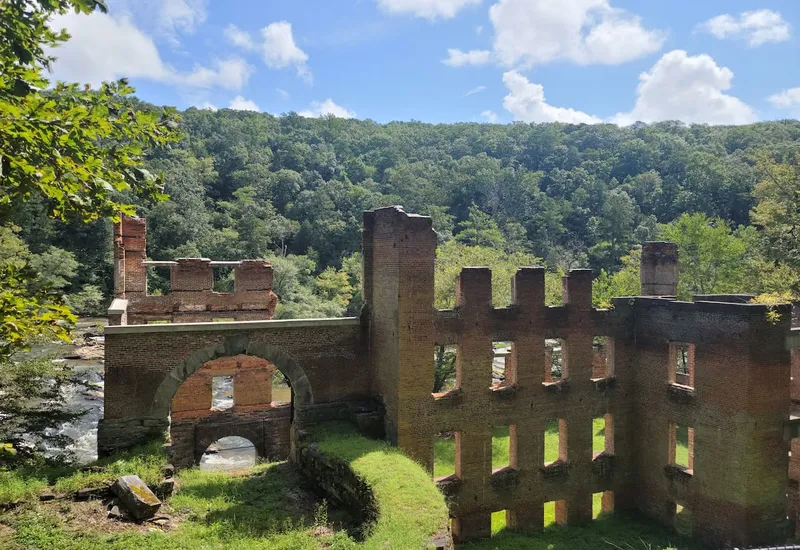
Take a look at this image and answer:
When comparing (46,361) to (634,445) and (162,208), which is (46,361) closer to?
(634,445)

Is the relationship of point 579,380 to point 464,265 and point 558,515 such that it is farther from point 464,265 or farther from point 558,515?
point 464,265

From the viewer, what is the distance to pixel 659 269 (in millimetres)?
19234

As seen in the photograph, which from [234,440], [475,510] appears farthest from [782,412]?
[234,440]

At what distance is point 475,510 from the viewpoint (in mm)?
15492

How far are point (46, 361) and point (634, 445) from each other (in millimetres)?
17653

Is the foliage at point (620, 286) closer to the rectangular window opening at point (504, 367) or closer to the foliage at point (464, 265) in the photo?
the foliage at point (464, 265)

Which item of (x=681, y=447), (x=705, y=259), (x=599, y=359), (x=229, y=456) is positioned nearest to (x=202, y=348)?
(x=229, y=456)

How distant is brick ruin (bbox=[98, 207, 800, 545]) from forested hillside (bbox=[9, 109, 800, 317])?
14.3m

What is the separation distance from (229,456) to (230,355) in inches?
453

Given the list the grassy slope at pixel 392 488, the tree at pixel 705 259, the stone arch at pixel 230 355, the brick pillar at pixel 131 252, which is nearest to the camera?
the grassy slope at pixel 392 488

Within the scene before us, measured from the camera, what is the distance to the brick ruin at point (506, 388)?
14070 mm

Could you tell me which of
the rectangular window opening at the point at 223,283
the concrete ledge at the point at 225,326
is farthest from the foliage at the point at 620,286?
the rectangular window opening at the point at 223,283

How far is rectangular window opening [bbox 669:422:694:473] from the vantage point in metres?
16.4

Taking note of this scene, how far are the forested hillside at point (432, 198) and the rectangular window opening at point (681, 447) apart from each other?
947 centimetres
